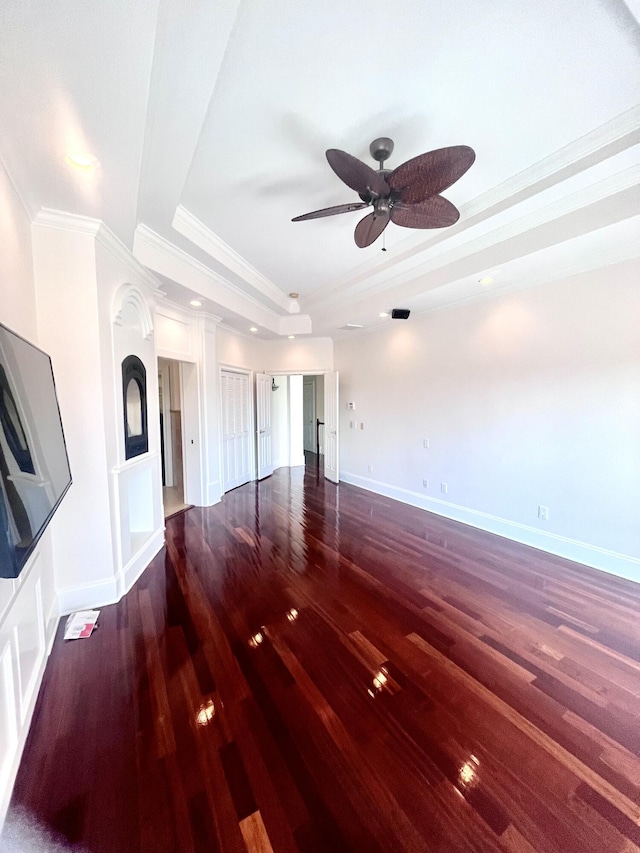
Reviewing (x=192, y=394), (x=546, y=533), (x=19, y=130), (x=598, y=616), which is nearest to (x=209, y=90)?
(x=19, y=130)

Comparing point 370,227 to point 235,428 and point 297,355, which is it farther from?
point 297,355

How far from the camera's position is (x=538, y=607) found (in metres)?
2.45

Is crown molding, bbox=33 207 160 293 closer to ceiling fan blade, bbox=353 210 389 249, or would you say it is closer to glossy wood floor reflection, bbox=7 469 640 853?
ceiling fan blade, bbox=353 210 389 249

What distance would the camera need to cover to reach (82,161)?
1.67 m

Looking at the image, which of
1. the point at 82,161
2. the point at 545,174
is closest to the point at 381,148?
the point at 545,174

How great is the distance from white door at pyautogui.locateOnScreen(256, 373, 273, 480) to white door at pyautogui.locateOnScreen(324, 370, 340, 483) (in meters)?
1.22

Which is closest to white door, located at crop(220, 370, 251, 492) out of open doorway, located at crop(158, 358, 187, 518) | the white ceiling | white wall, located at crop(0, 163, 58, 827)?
open doorway, located at crop(158, 358, 187, 518)

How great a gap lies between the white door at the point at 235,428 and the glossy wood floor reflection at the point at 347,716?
2.55 meters

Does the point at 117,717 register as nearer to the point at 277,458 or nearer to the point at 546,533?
the point at 546,533

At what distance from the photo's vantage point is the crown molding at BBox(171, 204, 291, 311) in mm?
2797

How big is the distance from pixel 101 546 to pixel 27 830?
4.93ft

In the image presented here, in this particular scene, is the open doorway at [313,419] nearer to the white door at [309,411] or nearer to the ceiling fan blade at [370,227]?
the white door at [309,411]

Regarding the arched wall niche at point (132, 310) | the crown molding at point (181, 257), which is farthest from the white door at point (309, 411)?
the arched wall niche at point (132, 310)

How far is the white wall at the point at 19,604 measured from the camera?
1.28 m
